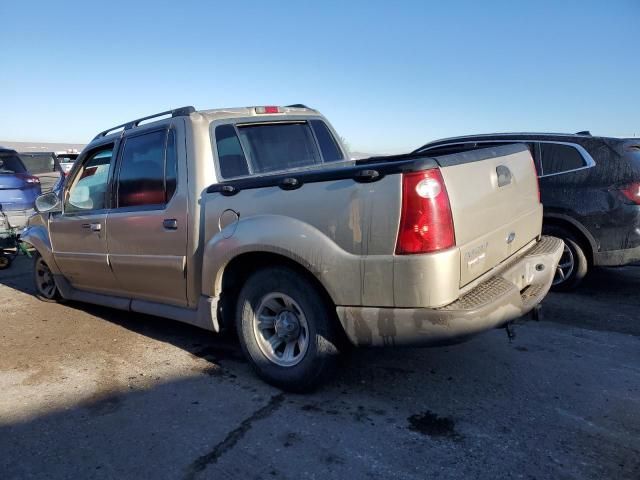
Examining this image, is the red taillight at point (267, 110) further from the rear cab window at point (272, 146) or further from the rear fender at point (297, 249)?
the rear fender at point (297, 249)

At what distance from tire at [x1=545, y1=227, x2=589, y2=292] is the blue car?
8092 mm

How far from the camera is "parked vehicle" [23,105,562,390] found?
2.75 meters

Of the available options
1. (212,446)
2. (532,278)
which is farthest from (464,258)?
(212,446)

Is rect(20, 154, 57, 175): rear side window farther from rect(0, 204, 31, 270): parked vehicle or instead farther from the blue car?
rect(0, 204, 31, 270): parked vehicle

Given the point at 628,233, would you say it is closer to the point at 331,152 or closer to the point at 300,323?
the point at 331,152

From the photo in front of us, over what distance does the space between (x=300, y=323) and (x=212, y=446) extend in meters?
0.92

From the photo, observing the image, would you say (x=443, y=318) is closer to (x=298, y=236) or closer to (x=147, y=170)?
(x=298, y=236)

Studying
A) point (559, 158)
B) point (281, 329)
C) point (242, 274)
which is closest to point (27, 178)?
point (242, 274)

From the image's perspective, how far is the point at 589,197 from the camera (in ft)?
18.3

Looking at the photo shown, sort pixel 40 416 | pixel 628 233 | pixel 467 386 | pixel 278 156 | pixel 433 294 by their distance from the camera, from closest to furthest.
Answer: pixel 433 294 < pixel 40 416 < pixel 467 386 < pixel 278 156 < pixel 628 233

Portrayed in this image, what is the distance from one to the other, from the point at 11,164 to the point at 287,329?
28.0 ft

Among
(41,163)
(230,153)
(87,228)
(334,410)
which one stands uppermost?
(41,163)

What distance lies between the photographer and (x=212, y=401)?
3.32 metres

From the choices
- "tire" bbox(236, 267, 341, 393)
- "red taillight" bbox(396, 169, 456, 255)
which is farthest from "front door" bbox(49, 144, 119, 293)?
"red taillight" bbox(396, 169, 456, 255)
